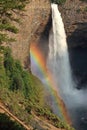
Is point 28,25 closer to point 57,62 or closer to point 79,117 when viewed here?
point 57,62

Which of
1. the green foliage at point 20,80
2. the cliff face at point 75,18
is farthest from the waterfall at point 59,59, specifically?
the green foliage at point 20,80

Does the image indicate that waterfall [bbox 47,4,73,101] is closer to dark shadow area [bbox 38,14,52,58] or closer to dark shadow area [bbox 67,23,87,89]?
dark shadow area [bbox 38,14,52,58]

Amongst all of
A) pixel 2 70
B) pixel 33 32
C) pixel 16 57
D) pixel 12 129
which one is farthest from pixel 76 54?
pixel 12 129

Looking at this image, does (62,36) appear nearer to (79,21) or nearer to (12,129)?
(79,21)

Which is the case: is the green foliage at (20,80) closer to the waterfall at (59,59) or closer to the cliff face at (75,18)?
the cliff face at (75,18)

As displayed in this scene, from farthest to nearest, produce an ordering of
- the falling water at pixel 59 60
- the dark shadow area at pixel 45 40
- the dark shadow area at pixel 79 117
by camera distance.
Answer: the dark shadow area at pixel 45 40
the falling water at pixel 59 60
the dark shadow area at pixel 79 117

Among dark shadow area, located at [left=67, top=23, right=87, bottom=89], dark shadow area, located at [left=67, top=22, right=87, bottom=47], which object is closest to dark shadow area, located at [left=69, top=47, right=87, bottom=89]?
dark shadow area, located at [left=67, top=23, right=87, bottom=89]
